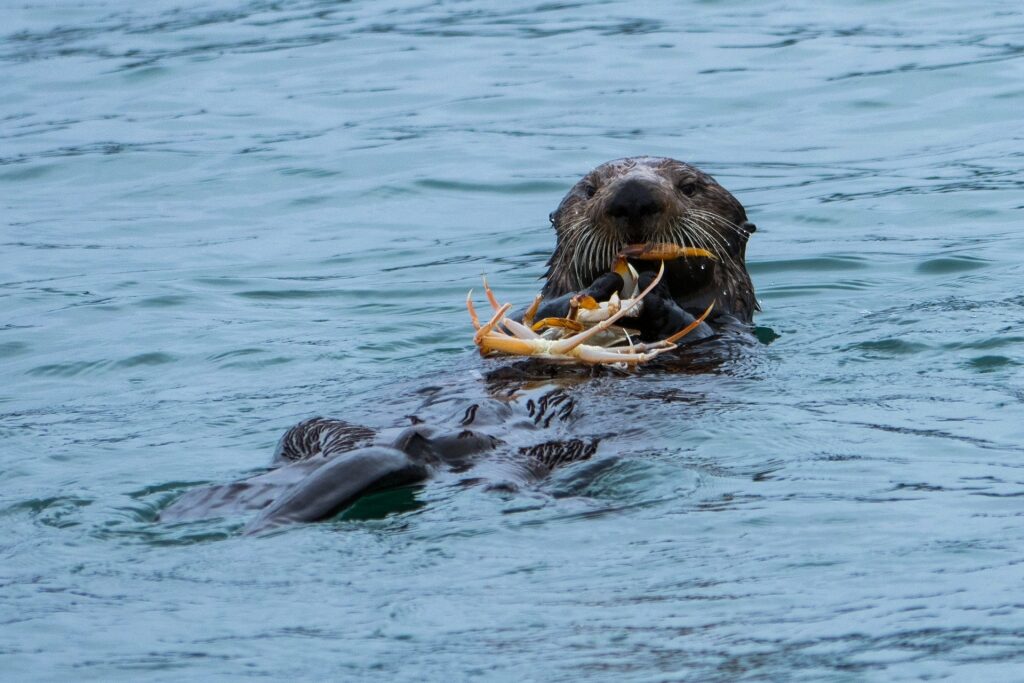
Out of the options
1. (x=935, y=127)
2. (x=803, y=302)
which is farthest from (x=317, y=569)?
(x=935, y=127)

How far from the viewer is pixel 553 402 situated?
5109 millimetres

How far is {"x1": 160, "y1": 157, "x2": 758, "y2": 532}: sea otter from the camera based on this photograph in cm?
410

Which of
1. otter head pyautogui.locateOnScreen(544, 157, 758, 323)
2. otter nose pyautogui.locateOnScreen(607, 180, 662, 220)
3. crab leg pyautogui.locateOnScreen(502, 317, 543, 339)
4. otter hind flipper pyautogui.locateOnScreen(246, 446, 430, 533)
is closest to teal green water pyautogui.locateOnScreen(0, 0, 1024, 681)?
otter hind flipper pyautogui.locateOnScreen(246, 446, 430, 533)

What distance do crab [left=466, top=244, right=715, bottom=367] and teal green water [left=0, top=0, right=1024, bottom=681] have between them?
0.47 feet

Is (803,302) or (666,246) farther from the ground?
(666,246)

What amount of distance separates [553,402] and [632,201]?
1114mm

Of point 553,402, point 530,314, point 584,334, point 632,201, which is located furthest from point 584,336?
point 632,201

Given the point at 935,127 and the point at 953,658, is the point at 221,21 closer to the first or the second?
the point at 935,127

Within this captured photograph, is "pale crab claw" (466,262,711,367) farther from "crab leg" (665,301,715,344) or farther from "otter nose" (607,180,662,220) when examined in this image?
"otter nose" (607,180,662,220)

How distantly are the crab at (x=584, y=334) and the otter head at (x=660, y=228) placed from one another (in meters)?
0.18

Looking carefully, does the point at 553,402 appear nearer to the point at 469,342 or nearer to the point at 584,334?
the point at 584,334

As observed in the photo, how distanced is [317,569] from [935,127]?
26.6ft

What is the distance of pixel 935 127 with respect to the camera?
10.9 metres

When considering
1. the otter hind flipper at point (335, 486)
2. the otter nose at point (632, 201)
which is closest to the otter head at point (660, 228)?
the otter nose at point (632, 201)
